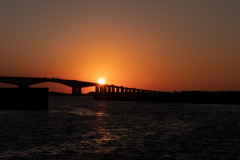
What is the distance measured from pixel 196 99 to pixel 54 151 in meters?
122

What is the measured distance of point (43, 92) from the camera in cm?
6644

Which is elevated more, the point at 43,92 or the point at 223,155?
the point at 43,92

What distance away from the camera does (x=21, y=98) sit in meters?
65.2

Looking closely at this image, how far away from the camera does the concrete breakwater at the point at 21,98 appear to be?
64.9 m

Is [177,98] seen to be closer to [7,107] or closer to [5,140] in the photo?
[7,107]

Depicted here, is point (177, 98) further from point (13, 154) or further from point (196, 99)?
point (13, 154)

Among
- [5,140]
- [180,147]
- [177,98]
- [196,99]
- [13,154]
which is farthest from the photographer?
[177,98]

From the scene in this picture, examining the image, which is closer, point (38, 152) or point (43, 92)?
point (38, 152)

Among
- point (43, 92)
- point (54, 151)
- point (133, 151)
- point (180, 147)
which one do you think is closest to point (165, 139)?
point (180, 147)

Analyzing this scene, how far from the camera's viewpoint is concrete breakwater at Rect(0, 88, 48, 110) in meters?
64.9

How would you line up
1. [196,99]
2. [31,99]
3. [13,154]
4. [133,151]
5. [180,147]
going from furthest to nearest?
[196,99]
[31,99]
[180,147]
[133,151]
[13,154]

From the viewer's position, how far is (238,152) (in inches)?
794

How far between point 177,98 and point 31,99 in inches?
3681

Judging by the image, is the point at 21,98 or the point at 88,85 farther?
the point at 88,85
